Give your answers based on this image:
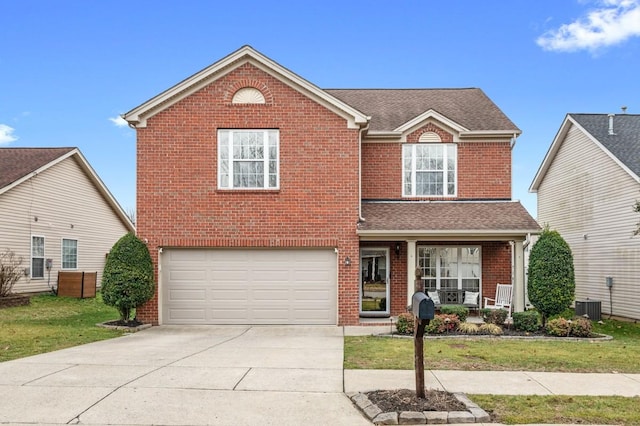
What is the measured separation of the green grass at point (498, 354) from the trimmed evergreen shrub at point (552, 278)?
1465 millimetres

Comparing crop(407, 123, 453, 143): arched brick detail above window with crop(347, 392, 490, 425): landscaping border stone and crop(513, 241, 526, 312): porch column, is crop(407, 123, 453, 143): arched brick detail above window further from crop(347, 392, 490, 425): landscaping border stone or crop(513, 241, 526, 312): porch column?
crop(347, 392, 490, 425): landscaping border stone

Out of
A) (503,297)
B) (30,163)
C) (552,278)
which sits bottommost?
(503,297)

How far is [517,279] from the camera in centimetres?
1546

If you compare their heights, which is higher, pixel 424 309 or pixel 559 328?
pixel 424 309

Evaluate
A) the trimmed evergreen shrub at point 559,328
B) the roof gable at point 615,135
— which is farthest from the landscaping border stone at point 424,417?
the roof gable at point 615,135

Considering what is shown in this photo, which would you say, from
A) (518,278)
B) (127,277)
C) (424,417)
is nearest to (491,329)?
(518,278)

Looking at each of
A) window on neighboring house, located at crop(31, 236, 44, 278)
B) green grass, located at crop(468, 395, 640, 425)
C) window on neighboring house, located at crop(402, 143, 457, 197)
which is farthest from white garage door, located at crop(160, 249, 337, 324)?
window on neighboring house, located at crop(31, 236, 44, 278)

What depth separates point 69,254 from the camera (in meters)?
25.4

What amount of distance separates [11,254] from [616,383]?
20.7 meters

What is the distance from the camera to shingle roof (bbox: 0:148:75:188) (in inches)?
868

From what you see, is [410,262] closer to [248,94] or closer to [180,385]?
[248,94]

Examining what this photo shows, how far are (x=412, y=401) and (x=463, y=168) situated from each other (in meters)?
11.6

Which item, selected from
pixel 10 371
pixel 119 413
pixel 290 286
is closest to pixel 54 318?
pixel 290 286

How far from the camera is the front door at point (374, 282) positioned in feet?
55.2
